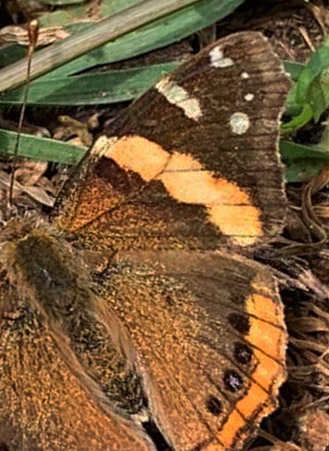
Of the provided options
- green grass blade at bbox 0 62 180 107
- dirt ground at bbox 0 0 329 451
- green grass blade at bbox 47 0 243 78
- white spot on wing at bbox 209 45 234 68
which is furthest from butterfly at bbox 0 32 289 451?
green grass blade at bbox 47 0 243 78

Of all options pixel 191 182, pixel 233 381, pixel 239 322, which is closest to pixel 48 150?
pixel 191 182

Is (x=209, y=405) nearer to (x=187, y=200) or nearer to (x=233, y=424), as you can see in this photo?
(x=233, y=424)

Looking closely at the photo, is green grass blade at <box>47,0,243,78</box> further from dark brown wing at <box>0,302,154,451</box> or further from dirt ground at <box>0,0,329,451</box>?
dark brown wing at <box>0,302,154,451</box>

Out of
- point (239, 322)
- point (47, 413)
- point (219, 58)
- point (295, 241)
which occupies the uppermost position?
point (219, 58)

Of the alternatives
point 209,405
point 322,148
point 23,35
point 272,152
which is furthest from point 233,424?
point 23,35

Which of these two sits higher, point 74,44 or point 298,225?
point 74,44

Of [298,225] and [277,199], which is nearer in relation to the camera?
[277,199]

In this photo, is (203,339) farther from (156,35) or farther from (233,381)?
(156,35)

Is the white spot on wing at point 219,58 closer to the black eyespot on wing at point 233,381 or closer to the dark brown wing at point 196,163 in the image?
the dark brown wing at point 196,163
